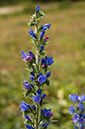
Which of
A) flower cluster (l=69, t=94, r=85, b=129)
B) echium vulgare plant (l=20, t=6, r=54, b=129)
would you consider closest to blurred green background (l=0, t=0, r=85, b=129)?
echium vulgare plant (l=20, t=6, r=54, b=129)

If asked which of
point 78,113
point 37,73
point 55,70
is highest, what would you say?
point 55,70

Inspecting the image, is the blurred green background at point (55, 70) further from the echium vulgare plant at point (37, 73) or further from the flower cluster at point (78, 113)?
the flower cluster at point (78, 113)

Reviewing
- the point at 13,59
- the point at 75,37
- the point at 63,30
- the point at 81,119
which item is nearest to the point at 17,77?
the point at 13,59

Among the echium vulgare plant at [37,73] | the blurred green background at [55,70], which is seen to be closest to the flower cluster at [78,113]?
the echium vulgare plant at [37,73]

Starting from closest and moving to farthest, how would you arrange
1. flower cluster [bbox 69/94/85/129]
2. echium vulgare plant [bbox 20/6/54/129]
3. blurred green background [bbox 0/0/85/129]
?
echium vulgare plant [bbox 20/6/54/129], flower cluster [bbox 69/94/85/129], blurred green background [bbox 0/0/85/129]

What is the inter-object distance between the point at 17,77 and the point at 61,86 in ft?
6.08

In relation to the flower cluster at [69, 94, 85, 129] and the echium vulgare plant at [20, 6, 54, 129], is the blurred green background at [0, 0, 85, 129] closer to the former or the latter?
the echium vulgare plant at [20, 6, 54, 129]

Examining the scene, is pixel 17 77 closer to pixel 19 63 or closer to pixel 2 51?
pixel 19 63

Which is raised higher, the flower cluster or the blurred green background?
the blurred green background

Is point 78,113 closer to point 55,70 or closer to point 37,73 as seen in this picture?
point 37,73

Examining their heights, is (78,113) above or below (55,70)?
below

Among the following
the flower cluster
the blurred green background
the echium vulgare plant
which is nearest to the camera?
the echium vulgare plant

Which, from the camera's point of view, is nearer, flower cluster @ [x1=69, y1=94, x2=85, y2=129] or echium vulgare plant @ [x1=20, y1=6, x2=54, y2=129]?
echium vulgare plant @ [x1=20, y1=6, x2=54, y2=129]

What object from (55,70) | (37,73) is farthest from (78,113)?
(55,70)
